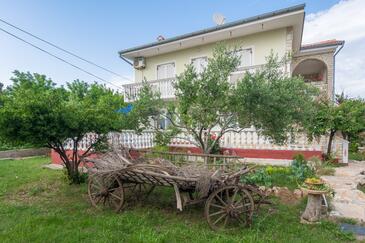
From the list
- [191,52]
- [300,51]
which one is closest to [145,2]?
[191,52]

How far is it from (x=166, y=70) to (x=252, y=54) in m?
5.50

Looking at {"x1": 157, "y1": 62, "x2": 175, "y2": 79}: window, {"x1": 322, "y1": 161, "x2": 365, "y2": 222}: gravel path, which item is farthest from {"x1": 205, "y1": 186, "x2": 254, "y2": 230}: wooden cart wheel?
{"x1": 157, "y1": 62, "x2": 175, "y2": 79}: window

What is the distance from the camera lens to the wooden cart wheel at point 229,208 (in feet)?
12.1

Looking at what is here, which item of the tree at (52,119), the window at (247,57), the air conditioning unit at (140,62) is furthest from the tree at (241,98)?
the air conditioning unit at (140,62)

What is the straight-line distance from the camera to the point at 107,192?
4.50 meters

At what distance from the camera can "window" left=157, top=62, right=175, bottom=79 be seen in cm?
1427

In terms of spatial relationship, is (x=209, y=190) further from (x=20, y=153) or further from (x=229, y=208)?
(x=20, y=153)

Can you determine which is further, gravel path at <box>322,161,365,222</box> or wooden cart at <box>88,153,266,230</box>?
gravel path at <box>322,161,365,222</box>

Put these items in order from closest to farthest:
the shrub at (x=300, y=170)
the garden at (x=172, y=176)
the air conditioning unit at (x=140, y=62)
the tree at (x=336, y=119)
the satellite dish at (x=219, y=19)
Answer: the garden at (x=172, y=176) < the shrub at (x=300, y=170) < the tree at (x=336, y=119) < the satellite dish at (x=219, y=19) < the air conditioning unit at (x=140, y=62)

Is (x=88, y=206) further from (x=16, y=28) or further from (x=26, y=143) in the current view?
(x=16, y=28)

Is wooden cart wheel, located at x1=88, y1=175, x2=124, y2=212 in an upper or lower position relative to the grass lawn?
upper

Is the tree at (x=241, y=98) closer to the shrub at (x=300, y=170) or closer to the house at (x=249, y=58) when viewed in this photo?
the shrub at (x=300, y=170)

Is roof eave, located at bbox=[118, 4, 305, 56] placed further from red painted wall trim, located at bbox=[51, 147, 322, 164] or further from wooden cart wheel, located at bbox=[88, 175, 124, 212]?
wooden cart wheel, located at bbox=[88, 175, 124, 212]

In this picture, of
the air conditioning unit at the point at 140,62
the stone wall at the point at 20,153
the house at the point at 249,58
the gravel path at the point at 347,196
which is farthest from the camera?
the air conditioning unit at the point at 140,62
